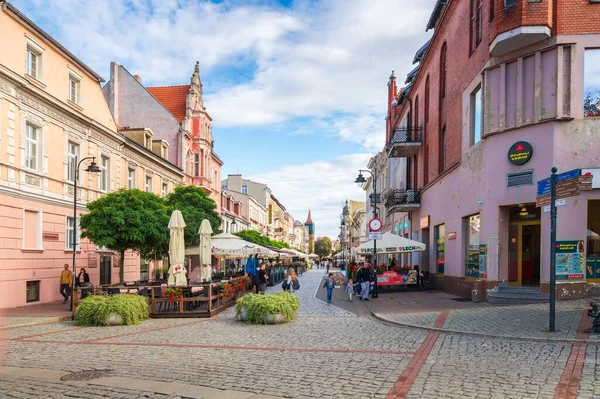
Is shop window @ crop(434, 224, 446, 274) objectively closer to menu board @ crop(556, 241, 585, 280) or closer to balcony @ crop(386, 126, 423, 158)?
balcony @ crop(386, 126, 423, 158)

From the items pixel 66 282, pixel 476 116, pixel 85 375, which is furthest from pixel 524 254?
pixel 66 282

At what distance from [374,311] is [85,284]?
1097cm

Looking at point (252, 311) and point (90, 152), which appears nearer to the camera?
point (252, 311)

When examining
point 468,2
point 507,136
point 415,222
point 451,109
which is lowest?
point 415,222

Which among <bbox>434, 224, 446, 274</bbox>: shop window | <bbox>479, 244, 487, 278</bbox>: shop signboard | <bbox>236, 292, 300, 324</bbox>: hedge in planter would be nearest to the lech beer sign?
<bbox>479, 244, 487, 278</bbox>: shop signboard

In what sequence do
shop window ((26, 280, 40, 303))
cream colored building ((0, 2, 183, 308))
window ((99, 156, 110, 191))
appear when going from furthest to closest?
window ((99, 156, 110, 191)), shop window ((26, 280, 40, 303)), cream colored building ((0, 2, 183, 308))

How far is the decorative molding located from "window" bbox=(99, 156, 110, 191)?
299cm

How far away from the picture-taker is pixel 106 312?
42.5 feet

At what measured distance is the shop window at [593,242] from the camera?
14.8 meters

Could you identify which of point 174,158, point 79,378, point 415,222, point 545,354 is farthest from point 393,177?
point 79,378

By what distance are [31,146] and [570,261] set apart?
20.0m

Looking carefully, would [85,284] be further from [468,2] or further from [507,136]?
[468,2]

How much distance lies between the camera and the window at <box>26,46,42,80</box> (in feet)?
63.6

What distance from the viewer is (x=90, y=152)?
24.4 meters
